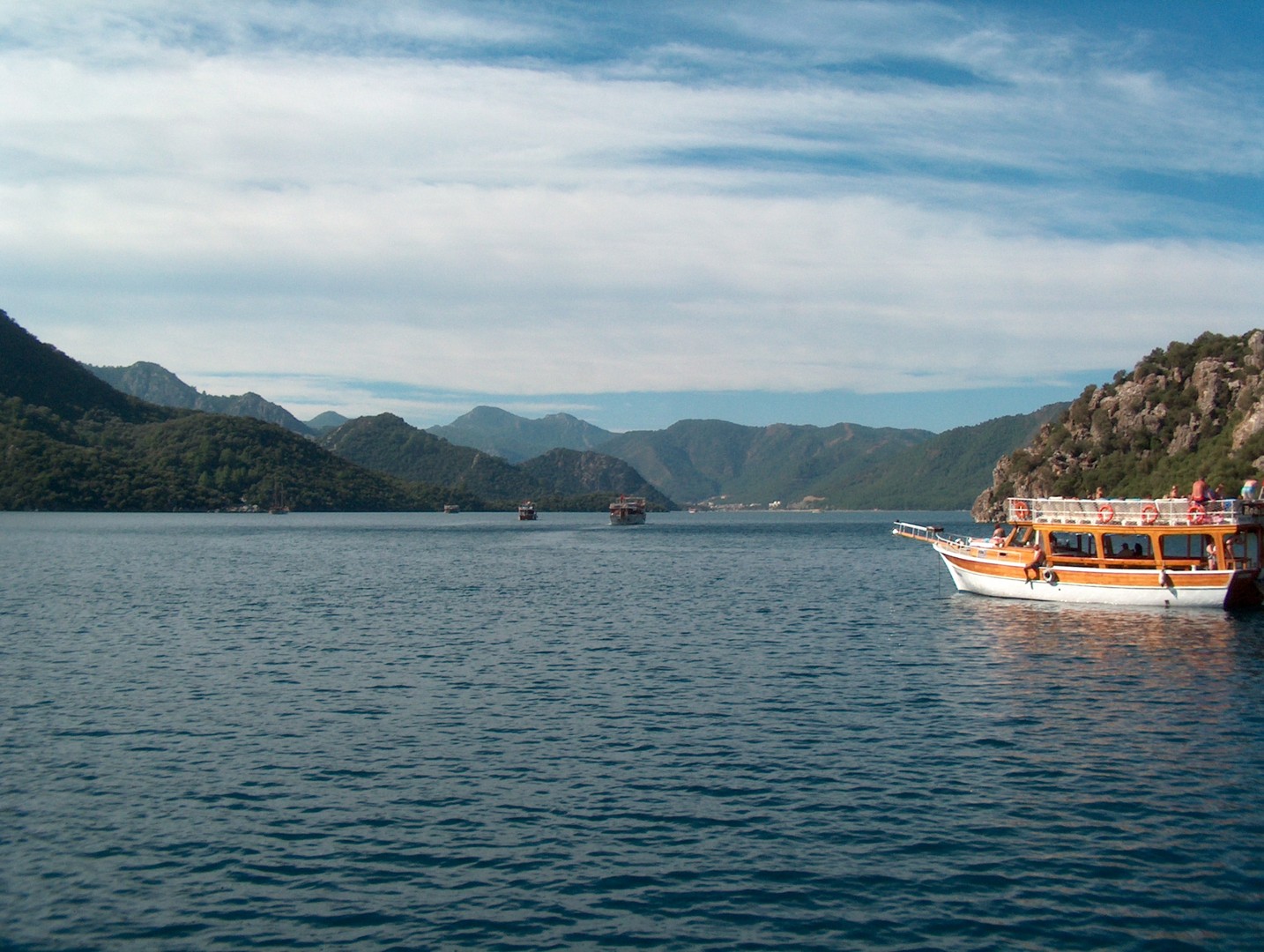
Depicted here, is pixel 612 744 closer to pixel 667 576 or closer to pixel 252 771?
pixel 252 771

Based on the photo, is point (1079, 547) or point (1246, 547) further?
point (1079, 547)

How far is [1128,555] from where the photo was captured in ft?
228

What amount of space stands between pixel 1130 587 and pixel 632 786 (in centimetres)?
5184

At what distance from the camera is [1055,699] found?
37.9 meters

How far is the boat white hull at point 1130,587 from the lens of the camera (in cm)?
6462

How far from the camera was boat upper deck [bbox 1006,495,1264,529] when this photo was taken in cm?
6444

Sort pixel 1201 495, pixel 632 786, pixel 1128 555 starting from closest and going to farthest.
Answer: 1. pixel 632 786
2. pixel 1201 495
3. pixel 1128 555

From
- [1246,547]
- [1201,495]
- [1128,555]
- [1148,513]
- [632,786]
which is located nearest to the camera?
[632,786]

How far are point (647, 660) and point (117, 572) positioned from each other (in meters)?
72.6

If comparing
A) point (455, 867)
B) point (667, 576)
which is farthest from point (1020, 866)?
point (667, 576)

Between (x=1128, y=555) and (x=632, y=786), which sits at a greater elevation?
(x=1128, y=555)

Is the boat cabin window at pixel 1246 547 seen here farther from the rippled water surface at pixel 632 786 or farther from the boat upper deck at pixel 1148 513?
the rippled water surface at pixel 632 786

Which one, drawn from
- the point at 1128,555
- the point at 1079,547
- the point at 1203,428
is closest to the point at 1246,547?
the point at 1128,555

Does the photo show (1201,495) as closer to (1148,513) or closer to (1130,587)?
(1148,513)
